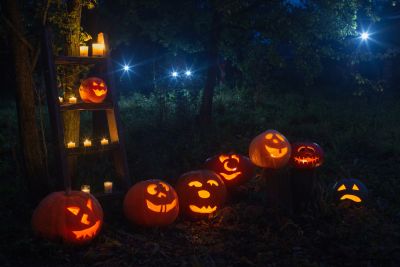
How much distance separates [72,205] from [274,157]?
274 cm

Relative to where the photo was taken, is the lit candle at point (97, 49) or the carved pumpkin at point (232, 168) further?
the carved pumpkin at point (232, 168)

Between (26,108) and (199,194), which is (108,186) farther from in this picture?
(26,108)

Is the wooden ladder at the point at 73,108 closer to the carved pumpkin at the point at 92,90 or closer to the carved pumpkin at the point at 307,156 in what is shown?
the carved pumpkin at the point at 92,90

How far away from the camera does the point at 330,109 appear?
13867mm

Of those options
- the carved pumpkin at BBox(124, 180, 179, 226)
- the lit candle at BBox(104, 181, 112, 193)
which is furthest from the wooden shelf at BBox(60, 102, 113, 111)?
the carved pumpkin at BBox(124, 180, 179, 226)

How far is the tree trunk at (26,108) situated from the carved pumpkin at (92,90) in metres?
0.69

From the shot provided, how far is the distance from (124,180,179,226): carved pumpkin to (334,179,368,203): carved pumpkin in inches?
94.5

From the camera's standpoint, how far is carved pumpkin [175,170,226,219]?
5812 millimetres

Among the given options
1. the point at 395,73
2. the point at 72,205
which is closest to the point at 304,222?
the point at 72,205

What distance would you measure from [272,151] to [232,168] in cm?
92

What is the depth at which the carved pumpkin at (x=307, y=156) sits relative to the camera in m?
5.80

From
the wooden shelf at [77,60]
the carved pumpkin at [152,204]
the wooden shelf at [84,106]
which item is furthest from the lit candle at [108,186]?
the wooden shelf at [77,60]

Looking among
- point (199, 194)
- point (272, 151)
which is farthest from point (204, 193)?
point (272, 151)

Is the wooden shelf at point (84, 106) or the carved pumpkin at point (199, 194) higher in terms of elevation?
the wooden shelf at point (84, 106)
